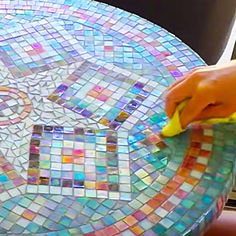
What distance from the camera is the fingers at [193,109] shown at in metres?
0.87

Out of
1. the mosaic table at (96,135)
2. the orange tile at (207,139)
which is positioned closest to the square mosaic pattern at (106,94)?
the mosaic table at (96,135)

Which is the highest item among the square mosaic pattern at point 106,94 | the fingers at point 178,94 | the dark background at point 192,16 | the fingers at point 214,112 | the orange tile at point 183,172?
the fingers at point 178,94

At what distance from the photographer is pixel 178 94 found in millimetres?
875

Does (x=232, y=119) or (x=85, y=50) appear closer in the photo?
(x=232, y=119)

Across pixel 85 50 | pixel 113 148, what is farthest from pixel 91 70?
pixel 113 148

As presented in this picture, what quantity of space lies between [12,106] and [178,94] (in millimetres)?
249

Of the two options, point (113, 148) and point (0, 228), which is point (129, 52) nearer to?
point (113, 148)

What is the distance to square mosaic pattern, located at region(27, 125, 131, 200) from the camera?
801mm

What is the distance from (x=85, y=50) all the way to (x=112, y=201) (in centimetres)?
33

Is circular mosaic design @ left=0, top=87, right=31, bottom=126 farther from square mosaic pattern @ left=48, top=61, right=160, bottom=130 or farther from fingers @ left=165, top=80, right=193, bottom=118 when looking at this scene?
fingers @ left=165, top=80, right=193, bottom=118

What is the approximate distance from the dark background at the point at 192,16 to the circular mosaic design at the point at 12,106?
67 centimetres

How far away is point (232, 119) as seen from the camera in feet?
3.01

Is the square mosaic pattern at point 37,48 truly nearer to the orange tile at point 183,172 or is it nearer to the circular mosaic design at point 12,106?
the circular mosaic design at point 12,106

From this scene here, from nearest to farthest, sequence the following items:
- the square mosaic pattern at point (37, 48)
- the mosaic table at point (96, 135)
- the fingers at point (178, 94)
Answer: the mosaic table at point (96, 135)
the fingers at point (178, 94)
the square mosaic pattern at point (37, 48)
